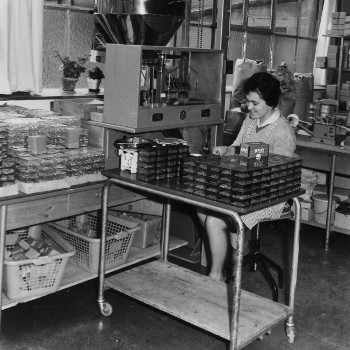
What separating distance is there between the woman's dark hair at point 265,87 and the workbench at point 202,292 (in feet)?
2.68

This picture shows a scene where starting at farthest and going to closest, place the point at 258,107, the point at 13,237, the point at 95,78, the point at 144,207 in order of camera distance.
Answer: the point at 95,78
the point at 144,207
the point at 258,107
the point at 13,237

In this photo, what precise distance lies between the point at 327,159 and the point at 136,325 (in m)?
2.15

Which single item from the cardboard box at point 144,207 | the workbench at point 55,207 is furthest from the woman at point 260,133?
the workbench at point 55,207

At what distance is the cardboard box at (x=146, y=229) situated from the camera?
3781 mm

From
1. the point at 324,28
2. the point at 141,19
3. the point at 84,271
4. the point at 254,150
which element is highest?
the point at 324,28

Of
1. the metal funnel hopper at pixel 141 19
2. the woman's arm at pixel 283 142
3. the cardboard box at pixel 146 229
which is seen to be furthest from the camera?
the cardboard box at pixel 146 229

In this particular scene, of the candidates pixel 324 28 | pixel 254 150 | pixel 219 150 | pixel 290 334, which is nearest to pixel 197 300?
pixel 290 334

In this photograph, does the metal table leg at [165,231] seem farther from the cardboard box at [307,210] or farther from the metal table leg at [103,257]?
the cardboard box at [307,210]

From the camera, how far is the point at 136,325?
3186mm

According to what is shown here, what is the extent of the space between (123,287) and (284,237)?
1.98 m

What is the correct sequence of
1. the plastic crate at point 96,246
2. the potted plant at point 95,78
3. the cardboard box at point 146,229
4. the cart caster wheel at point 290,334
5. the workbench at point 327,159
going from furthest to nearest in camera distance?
the workbench at point 327,159 < the potted plant at point 95,78 < the cardboard box at point 146,229 < the plastic crate at point 96,246 < the cart caster wheel at point 290,334

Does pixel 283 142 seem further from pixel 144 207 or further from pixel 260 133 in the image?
pixel 144 207

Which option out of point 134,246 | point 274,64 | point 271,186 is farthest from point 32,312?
point 274,64

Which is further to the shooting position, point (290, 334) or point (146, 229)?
point (146, 229)
